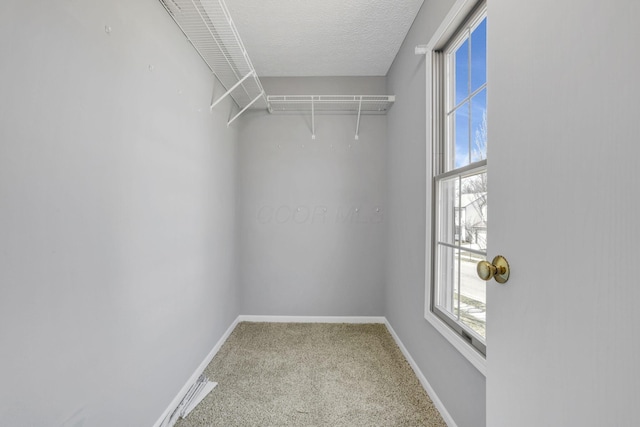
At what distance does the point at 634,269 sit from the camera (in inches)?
16.4

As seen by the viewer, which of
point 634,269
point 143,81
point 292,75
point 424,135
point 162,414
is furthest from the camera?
point 292,75

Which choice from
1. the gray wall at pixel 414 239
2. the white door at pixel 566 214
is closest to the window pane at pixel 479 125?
the gray wall at pixel 414 239

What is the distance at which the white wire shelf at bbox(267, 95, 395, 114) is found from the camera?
2.77 m

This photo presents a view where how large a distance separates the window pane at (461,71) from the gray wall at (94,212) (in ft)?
5.26

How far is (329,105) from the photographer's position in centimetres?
290

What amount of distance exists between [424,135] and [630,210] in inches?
61.6

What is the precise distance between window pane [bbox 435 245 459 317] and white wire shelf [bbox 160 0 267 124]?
5.71 ft

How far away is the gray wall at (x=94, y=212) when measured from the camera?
80cm

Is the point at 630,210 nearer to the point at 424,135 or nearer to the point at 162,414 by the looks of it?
the point at 424,135

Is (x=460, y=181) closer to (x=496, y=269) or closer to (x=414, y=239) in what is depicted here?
(x=414, y=239)

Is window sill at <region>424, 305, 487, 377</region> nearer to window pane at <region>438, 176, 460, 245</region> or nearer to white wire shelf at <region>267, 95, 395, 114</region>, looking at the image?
window pane at <region>438, 176, 460, 245</region>

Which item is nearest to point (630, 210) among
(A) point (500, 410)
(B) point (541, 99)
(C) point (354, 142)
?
(B) point (541, 99)

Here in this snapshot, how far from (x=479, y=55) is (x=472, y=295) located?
1.17m

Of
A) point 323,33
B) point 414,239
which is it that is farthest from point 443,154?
point 323,33
